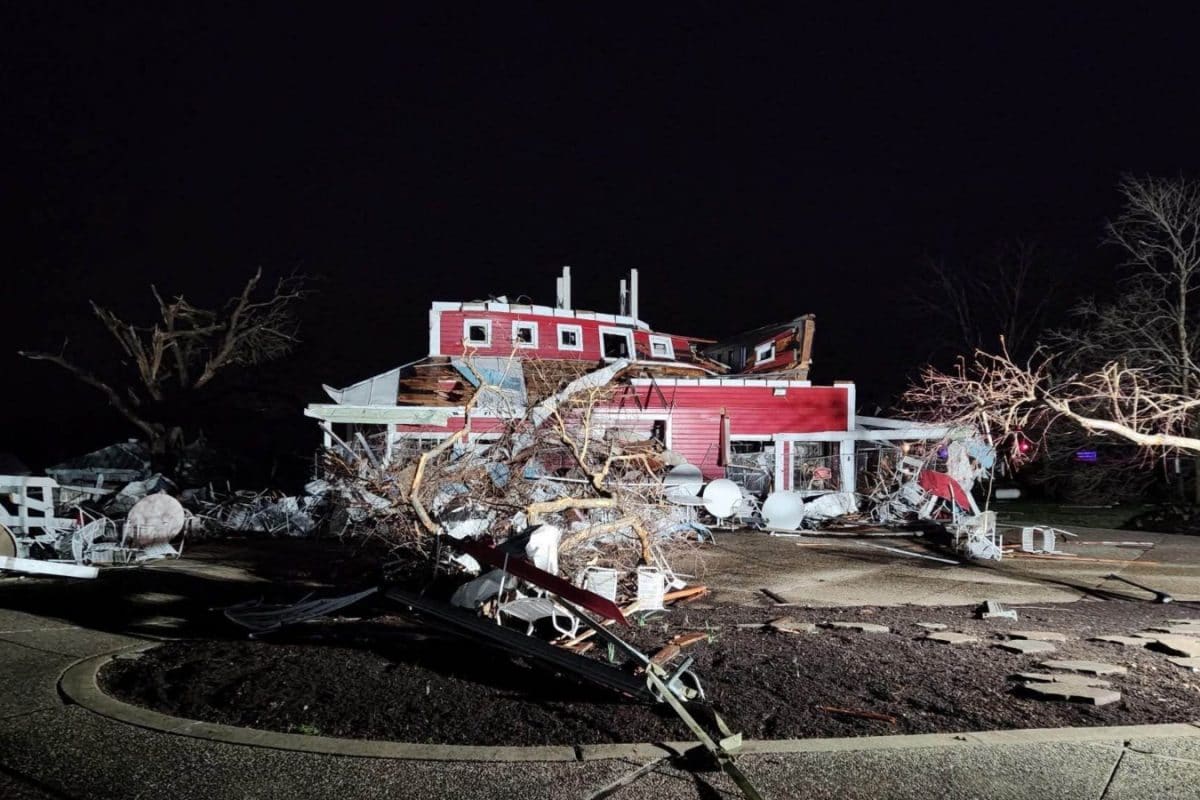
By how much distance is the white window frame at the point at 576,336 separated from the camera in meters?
22.6

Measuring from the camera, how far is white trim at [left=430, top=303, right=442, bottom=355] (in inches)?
843

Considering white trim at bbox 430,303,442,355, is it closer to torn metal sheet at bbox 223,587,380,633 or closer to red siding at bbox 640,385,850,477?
red siding at bbox 640,385,850,477

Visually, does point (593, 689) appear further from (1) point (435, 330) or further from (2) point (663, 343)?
(2) point (663, 343)

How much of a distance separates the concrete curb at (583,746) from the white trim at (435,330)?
→ 56.0 ft

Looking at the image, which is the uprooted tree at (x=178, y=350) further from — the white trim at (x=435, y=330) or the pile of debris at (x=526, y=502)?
the pile of debris at (x=526, y=502)

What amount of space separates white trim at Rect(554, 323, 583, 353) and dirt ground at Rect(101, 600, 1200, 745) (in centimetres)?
1586

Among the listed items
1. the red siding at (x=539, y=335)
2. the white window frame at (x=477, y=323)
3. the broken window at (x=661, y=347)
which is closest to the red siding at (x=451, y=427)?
the red siding at (x=539, y=335)

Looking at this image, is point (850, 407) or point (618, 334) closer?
point (850, 407)

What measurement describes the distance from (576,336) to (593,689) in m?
18.2

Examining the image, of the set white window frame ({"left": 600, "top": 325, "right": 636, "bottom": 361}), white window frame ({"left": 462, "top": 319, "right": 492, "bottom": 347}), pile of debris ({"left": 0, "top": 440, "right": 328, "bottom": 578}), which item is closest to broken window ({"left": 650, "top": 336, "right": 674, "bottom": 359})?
white window frame ({"left": 600, "top": 325, "right": 636, "bottom": 361})

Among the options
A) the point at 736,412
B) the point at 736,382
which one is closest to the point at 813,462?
the point at 736,412

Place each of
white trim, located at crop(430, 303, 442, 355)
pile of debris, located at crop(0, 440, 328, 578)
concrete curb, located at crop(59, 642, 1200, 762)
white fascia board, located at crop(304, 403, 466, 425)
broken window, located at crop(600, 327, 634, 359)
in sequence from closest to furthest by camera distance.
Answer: concrete curb, located at crop(59, 642, 1200, 762) < pile of debris, located at crop(0, 440, 328, 578) < white fascia board, located at crop(304, 403, 466, 425) < white trim, located at crop(430, 303, 442, 355) < broken window, located at crop(600, 327, 634, 359)

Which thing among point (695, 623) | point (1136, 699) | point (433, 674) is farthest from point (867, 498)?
point (433, 674)

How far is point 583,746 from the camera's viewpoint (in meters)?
4.16
